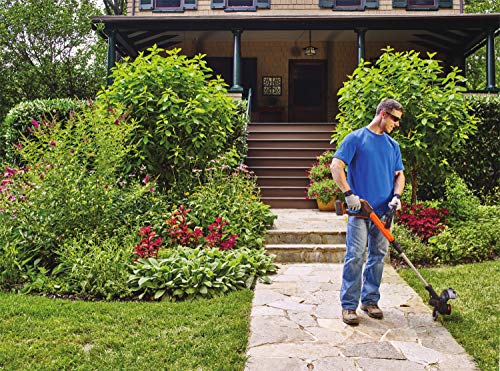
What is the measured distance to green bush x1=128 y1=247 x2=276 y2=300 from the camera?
419 centimetres

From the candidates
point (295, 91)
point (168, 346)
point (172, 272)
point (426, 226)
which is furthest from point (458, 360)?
point (295, 91)

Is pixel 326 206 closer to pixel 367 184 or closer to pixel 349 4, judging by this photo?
pixel 367 184

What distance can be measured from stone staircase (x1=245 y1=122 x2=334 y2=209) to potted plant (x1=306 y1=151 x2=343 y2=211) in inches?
16.1

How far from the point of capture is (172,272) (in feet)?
14.2

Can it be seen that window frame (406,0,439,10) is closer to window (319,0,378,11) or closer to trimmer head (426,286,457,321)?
window (319,0,378,11)

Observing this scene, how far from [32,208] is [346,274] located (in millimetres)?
3523

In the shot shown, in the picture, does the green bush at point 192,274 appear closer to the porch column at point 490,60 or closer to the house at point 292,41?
the house at point 292,41

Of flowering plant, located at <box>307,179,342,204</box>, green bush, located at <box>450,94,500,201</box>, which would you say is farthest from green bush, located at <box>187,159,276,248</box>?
green bush, located at <box>450,94,500,201</box>

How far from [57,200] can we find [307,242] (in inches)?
127

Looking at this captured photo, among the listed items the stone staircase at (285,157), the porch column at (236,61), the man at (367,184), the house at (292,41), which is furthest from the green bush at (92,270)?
the porch column at (236,61)

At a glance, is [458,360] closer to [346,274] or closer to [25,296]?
[346,274]

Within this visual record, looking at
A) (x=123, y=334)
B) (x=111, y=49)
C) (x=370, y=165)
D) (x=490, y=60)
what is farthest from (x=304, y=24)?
(x=123, y=334)

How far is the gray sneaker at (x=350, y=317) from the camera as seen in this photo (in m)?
3.52

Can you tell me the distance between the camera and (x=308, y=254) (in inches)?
223
